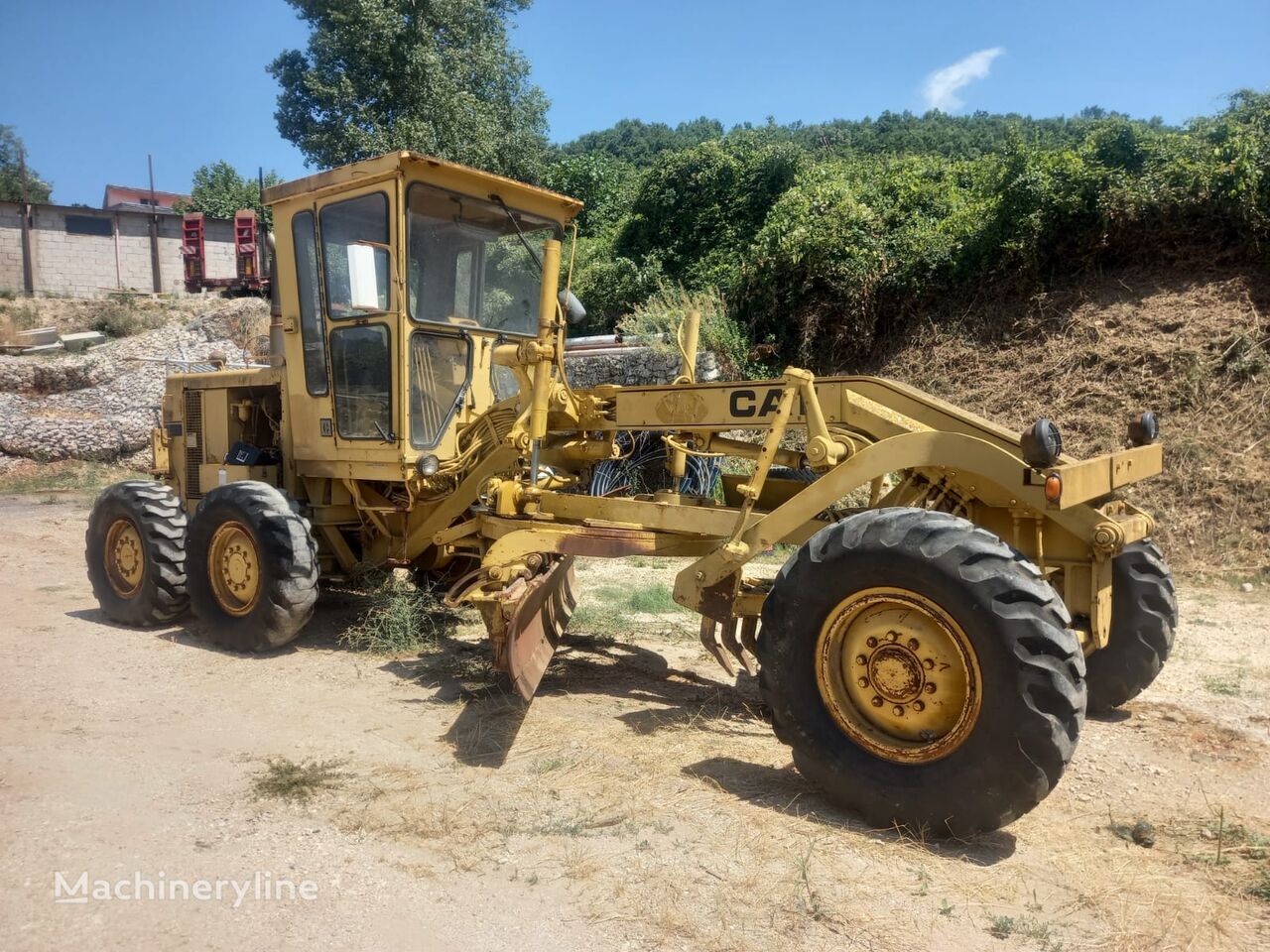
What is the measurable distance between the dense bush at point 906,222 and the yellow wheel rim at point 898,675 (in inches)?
401

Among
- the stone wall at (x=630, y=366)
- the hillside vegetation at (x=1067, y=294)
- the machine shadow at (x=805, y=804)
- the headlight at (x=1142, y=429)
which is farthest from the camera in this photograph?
the stone wall at (x=630, y=366)

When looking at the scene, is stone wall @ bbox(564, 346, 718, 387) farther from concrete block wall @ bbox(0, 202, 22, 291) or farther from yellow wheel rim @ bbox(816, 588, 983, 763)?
concrete block wall @ bbox(0, 202, 22, 291)

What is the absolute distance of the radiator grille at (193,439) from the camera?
25.4ft

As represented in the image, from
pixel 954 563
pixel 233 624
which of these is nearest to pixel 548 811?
pixel 954 563

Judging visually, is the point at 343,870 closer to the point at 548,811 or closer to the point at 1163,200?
the point at 548,811

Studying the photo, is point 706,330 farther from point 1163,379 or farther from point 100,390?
point 100,390

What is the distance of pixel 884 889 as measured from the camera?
303 cm

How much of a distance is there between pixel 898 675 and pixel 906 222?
38.8ft

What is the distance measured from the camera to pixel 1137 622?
4539 mm

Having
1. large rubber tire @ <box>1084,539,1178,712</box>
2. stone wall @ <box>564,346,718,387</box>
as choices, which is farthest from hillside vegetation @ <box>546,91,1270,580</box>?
large rubber tire @ <box>1084,539,1178,712</box>

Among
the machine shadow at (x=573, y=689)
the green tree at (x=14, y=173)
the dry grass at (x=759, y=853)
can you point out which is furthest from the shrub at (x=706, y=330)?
the green tree at (x=14, y=173)

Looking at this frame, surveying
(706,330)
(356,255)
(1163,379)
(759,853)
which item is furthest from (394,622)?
(1163,379)

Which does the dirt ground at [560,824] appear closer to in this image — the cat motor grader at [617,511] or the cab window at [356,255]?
the cat motor grader at [617,511]

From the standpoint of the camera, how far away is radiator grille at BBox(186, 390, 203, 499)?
775 cm
